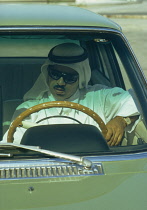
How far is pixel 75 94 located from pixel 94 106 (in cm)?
13

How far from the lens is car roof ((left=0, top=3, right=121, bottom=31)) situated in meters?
3.05

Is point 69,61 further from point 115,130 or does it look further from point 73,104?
point 115,130

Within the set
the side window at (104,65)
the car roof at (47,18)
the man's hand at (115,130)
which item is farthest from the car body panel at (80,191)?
the side window at (104,65)

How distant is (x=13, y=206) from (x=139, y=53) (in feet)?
36.5

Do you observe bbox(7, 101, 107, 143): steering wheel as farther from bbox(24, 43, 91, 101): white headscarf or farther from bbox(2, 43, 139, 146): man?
bbox(24, 43, 91, 101): white headscarf

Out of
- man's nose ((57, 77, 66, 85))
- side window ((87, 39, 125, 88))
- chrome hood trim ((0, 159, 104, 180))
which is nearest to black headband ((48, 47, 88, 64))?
man's nose ((57, 77, 66, 85))

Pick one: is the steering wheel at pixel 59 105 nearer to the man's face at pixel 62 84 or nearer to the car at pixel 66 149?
the car at pixel 66 149

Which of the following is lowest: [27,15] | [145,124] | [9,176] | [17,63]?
[9,176]

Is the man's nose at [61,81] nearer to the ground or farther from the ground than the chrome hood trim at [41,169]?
farther from the ground

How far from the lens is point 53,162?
101 inches

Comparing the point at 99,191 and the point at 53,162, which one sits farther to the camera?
the point at 53,162

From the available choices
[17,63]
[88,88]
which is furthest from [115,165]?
[17,63]

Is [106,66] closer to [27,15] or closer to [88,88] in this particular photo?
[88,88]

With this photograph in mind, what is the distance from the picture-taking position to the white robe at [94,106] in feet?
10.4
